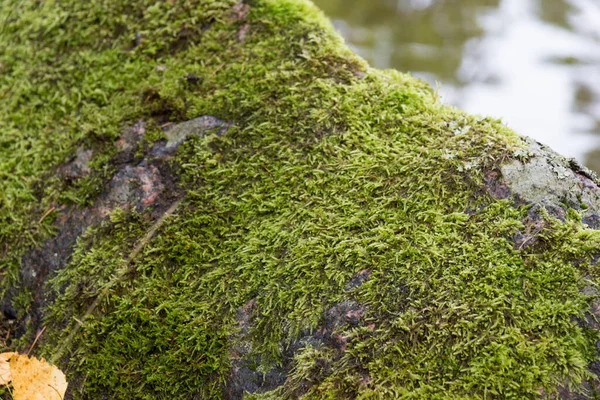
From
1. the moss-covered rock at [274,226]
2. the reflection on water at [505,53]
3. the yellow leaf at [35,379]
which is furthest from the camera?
the reflection on water at [505,53]

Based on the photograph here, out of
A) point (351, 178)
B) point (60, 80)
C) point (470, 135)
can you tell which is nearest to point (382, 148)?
point (351, 178)

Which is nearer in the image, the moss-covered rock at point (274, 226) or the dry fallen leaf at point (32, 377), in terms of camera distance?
the moss-covered rock at point (274, 226)

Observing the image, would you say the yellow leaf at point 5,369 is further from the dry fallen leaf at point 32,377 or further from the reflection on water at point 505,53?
the reflection on water at point 505,53

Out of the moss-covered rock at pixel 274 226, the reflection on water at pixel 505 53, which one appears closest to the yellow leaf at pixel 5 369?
the moss-covered rock at pixel 274 226

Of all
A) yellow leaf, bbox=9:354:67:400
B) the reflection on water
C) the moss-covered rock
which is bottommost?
the reflection on water

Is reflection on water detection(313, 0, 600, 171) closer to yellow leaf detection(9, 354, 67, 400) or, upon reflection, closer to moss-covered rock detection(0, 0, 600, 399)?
moss-covered rock detection(0, 0, 600, 399)

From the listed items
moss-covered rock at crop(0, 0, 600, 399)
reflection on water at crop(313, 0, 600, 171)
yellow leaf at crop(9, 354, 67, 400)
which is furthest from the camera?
reflection on water at crop(313, 0, 600, 171)

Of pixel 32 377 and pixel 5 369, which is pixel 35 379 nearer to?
pixel 32 377

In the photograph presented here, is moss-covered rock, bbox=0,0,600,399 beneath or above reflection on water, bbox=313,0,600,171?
above

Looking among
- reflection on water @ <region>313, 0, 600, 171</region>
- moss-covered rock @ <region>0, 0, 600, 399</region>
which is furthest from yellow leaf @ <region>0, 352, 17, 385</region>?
reflection on water @ <region>313, 0, 600, 171</region>
